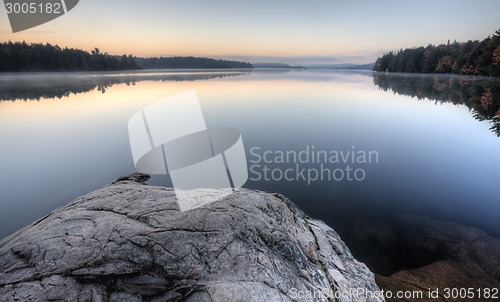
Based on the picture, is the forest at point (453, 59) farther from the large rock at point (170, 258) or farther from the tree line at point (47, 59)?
the tree line at point (47, 59)

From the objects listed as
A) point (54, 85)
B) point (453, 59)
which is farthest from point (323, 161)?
point (453, 59)

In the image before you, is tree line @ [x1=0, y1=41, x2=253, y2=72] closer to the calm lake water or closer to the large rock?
the calm lake water

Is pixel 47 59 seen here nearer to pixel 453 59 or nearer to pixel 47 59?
pixel 47 59

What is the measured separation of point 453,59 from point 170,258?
149562mm

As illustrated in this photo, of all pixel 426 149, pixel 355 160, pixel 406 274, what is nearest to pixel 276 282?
pixel 406 274

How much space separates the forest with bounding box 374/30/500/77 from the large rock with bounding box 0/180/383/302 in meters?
99.4

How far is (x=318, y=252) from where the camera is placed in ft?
18.3

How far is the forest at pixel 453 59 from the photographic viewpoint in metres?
76.7

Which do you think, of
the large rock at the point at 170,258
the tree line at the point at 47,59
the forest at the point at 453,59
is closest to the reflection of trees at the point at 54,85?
the tree line at the point at 47,59

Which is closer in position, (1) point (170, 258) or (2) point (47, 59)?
(1) point (170, 258)

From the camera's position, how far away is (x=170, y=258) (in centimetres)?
396

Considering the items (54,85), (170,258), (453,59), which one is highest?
(453,59)

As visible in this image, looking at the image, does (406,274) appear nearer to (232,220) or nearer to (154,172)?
(232,220)

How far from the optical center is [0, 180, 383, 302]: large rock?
3598mm
